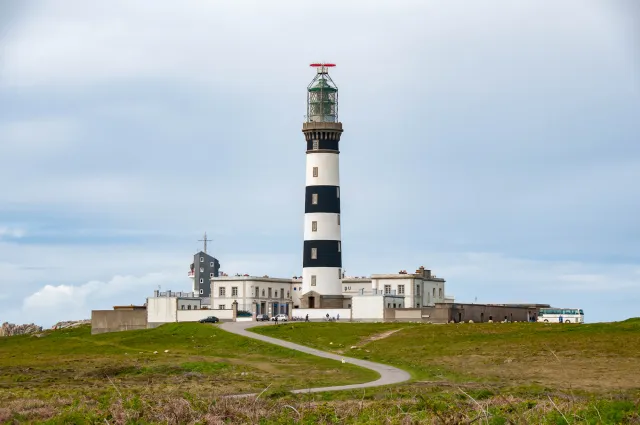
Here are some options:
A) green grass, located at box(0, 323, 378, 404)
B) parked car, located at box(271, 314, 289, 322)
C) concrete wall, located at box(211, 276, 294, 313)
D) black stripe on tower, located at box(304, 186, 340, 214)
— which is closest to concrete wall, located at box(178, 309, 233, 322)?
parked car, located at box(271, 314, 289, 322)

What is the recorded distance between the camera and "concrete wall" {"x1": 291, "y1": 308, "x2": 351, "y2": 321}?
110500 mm

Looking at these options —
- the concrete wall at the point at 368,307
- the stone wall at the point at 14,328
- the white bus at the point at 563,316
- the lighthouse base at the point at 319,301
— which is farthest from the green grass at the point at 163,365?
the stone wall at the point at 14,328

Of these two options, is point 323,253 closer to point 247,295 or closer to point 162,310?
point 247,295

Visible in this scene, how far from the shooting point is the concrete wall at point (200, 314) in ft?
375

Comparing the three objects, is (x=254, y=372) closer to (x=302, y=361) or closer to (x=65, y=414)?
(x=302, y=361)

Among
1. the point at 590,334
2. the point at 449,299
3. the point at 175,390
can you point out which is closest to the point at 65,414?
the point at 175,390

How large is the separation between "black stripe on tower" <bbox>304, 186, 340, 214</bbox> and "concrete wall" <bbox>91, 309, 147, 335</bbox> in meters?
22.2

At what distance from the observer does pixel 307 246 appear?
11106cm

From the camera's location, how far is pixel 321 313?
111000 millimetres

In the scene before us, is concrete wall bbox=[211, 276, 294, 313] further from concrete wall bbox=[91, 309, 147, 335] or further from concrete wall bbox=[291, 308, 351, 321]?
concrete wall bbox=[91, 309, 147, 335]

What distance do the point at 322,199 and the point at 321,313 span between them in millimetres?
11940

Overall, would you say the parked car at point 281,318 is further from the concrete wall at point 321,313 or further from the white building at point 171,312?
the white building at point 171,312

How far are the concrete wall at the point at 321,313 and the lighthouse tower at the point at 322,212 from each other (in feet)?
2.15

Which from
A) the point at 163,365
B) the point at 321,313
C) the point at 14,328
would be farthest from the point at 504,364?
the point at 14,328
